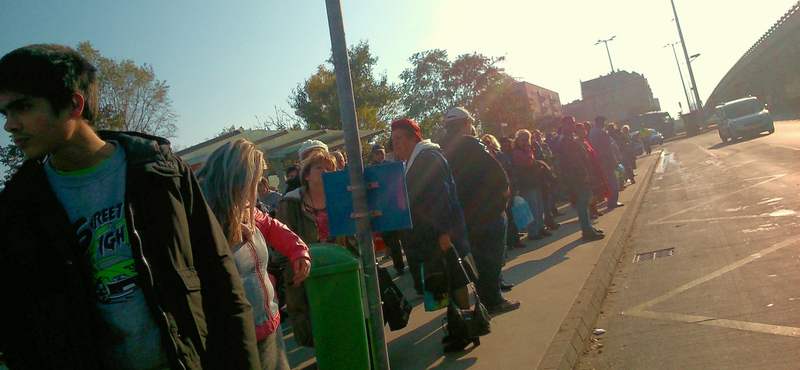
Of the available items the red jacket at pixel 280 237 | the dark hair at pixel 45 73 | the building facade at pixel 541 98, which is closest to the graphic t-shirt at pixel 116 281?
the dark hair at pixel 45 73

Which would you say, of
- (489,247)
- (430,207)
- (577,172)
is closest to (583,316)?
(489,247)

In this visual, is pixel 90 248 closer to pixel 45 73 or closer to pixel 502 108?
pixel 45 73

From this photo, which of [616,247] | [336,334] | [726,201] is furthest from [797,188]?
[336,334]

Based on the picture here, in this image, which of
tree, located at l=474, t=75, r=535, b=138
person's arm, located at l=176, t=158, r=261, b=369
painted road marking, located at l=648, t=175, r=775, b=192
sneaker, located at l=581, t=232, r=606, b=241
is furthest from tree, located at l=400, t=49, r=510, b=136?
person's arm, located at l=176, t=158, r=261, b=369

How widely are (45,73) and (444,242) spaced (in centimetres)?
314

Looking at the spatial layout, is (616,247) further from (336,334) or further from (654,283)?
(336,334)

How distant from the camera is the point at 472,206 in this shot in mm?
5629

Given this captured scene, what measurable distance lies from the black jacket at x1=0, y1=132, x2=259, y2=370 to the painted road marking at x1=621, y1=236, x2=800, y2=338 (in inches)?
154

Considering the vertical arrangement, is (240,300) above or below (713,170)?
above

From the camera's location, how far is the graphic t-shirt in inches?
74.3

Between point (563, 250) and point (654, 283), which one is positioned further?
point (563, 250)

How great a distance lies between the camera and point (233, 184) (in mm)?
3039

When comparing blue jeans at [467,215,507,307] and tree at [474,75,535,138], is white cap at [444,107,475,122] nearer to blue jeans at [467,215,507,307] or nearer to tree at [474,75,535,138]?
blue jeans at [467,215,507,307]

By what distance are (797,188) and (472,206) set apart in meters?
8.20
